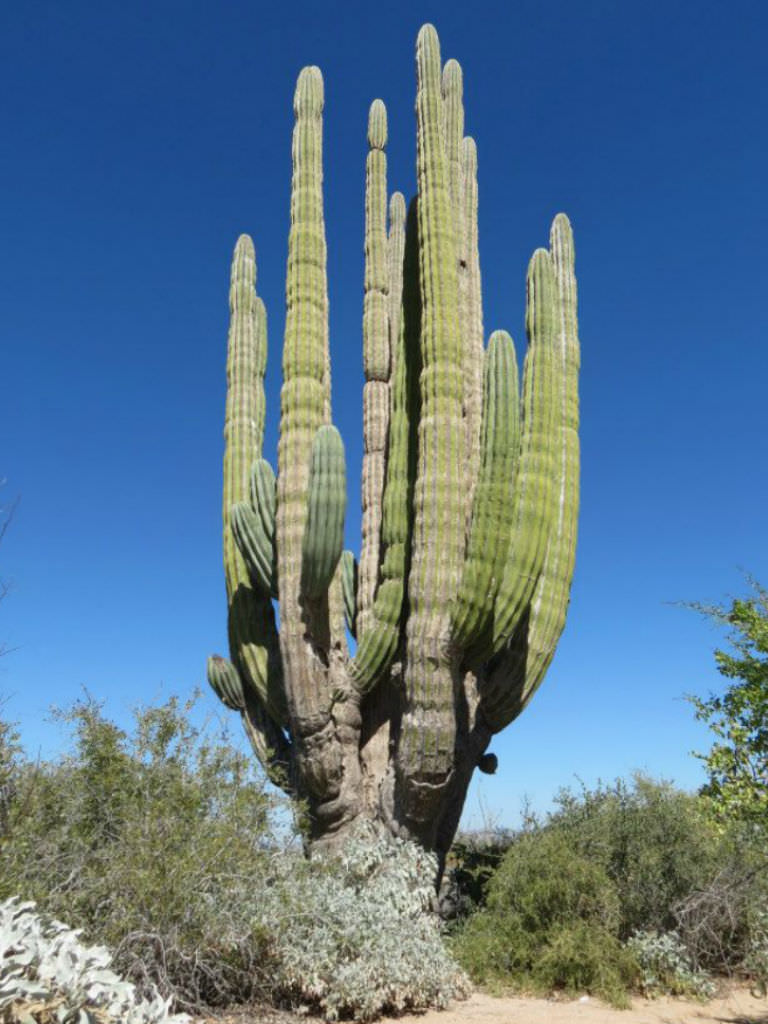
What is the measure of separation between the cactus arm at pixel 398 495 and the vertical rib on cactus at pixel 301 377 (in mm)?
697

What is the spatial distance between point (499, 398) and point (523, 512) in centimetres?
129

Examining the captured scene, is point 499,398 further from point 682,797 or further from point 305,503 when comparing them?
point 682,797

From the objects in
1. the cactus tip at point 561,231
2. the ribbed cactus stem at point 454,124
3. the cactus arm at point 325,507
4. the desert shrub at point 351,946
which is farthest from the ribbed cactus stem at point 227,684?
the cactus tip at point 561,231

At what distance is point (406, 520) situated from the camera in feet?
32.7

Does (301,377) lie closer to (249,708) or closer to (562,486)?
(562,486)

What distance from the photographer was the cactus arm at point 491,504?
8750 mm

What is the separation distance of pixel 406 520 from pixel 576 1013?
Answer: 16.4ft

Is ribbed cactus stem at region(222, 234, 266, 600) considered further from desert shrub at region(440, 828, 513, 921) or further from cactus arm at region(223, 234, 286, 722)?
desert shrub at region(440, 828, 513, 921)

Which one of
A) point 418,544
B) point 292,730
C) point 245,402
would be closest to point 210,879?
point 292,730

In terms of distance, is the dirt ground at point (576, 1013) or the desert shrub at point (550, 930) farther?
the desert shrub at point (550, 930)

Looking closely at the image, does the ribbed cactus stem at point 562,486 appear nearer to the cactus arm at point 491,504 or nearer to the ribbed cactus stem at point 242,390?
the cactus arm at point 491,504

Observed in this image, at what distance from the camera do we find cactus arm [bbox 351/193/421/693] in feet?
32.0

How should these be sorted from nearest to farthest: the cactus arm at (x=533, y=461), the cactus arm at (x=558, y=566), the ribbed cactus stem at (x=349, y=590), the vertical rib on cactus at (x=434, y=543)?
the vertical rib on cactus at (x=434, y=543)
the cactus arm at (x=533, y=461)
the cactus arm at (x=558, y=566)
the ribbed cactus stem at (x=349, y=590)

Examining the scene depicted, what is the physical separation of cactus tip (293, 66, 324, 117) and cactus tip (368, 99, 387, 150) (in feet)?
3.83
